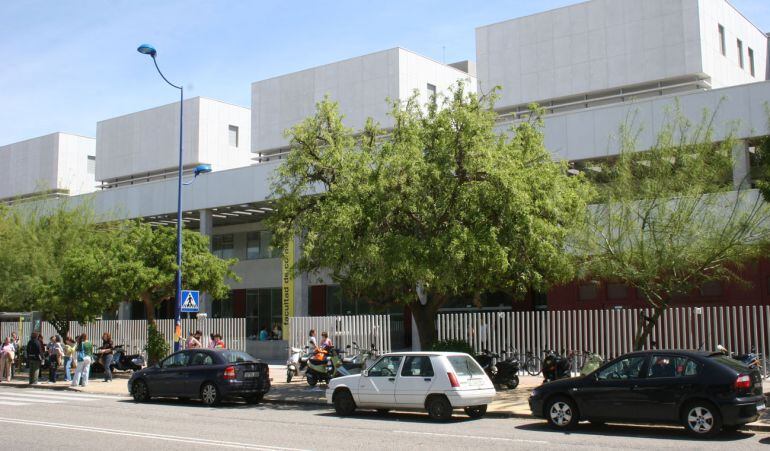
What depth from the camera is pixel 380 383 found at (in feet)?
51.4

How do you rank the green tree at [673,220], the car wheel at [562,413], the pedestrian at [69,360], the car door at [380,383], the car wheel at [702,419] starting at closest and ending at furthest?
the car wheel at [702,419] < the car wheel at [562,413] < the car door at [380,383] < the green tree at [673,220] < the pedestrian at [69,360]

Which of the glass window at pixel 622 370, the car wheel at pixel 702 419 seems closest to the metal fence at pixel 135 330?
the glass window at pixel 622 370

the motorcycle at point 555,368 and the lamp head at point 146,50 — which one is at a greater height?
the lamp head at point 146,50

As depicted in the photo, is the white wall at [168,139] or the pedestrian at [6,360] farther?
the white wall at [168,139]

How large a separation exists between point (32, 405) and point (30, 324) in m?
14.4

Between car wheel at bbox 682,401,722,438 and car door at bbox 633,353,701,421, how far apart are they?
0.18m

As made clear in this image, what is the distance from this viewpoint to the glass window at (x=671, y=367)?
41.4 feet

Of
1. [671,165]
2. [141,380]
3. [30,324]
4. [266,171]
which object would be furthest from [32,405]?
[266,171]

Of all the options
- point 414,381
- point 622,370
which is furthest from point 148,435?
point 622,370

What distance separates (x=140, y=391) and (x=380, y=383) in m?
7.66

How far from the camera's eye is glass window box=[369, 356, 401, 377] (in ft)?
51.3

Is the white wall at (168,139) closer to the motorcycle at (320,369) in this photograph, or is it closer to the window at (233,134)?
the window at (233,134)

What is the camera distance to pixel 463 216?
17719 mm

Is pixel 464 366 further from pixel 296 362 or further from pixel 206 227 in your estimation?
pixel 206 227
